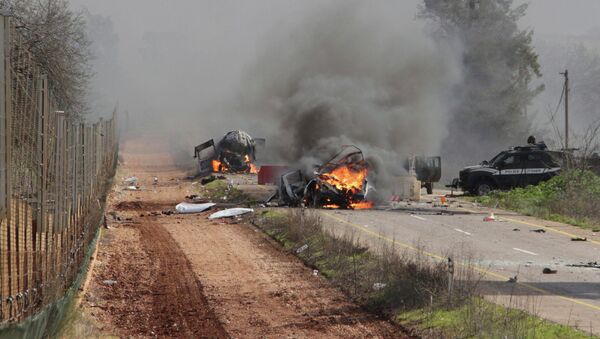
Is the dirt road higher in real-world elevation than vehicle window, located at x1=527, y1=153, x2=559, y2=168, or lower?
lower

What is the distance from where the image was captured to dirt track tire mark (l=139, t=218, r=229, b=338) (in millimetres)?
12797

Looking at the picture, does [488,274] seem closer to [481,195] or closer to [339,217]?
[339,217]

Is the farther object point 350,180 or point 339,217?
point 350,180

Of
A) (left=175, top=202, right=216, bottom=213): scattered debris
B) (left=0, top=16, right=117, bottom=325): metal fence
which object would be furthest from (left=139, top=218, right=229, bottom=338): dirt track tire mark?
(left=175, top=202, right=216, bottom=213): scattered debris

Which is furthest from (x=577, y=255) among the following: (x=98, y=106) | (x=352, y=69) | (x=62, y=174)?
(x=98, y=106)

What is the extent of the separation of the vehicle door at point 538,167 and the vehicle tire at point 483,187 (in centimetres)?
Result: 163

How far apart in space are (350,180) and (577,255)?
40.1ft

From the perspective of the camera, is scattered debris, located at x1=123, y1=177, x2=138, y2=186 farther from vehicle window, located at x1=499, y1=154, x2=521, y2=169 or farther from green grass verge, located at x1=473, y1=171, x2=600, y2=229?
vehicle window, located at x1=499, y1=154, x2=521, y2=169

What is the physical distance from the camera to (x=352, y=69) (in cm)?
4488

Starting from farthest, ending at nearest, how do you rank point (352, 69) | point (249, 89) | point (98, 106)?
point (98, 106)
point (249, 89)
point (352, 69)

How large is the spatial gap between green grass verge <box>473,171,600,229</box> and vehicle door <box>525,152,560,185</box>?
62.8 inches

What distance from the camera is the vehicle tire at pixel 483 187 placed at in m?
40.5

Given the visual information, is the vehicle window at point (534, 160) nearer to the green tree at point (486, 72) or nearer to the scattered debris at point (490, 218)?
the scattered debris at point (490, 218)

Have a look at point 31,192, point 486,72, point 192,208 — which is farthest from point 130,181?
point 31,192
